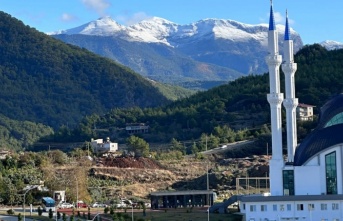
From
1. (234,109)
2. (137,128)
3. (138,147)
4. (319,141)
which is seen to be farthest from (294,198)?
(137,128)

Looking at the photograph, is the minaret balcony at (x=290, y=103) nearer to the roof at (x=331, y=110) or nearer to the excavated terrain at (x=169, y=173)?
the roof at (x=331, y=110)

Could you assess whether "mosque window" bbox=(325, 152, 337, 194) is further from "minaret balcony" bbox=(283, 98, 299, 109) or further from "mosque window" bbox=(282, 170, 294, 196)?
"minaret balcony" bbox=(283, 98, 299, 109)

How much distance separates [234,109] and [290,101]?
8407 centimetres

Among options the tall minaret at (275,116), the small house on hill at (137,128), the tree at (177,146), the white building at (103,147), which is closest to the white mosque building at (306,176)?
the tall minaret at (275,116)

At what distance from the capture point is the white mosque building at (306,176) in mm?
68688

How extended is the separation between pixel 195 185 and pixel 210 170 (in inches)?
271

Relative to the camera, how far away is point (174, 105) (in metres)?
180

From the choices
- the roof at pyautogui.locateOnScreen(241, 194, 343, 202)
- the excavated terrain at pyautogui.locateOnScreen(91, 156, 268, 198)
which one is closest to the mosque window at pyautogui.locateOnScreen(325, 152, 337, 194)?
the roof at pyautogui.locateOnScreen(241, 194, 343, 202)

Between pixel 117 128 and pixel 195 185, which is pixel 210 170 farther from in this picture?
pixel 117 128

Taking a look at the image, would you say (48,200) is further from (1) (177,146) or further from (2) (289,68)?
(1) (177,146)

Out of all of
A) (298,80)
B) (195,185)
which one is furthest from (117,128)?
(195,185)

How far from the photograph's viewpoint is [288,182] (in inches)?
2790

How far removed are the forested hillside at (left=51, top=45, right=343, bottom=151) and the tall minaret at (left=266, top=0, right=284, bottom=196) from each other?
206 ft

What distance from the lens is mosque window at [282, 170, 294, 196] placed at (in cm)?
7075
